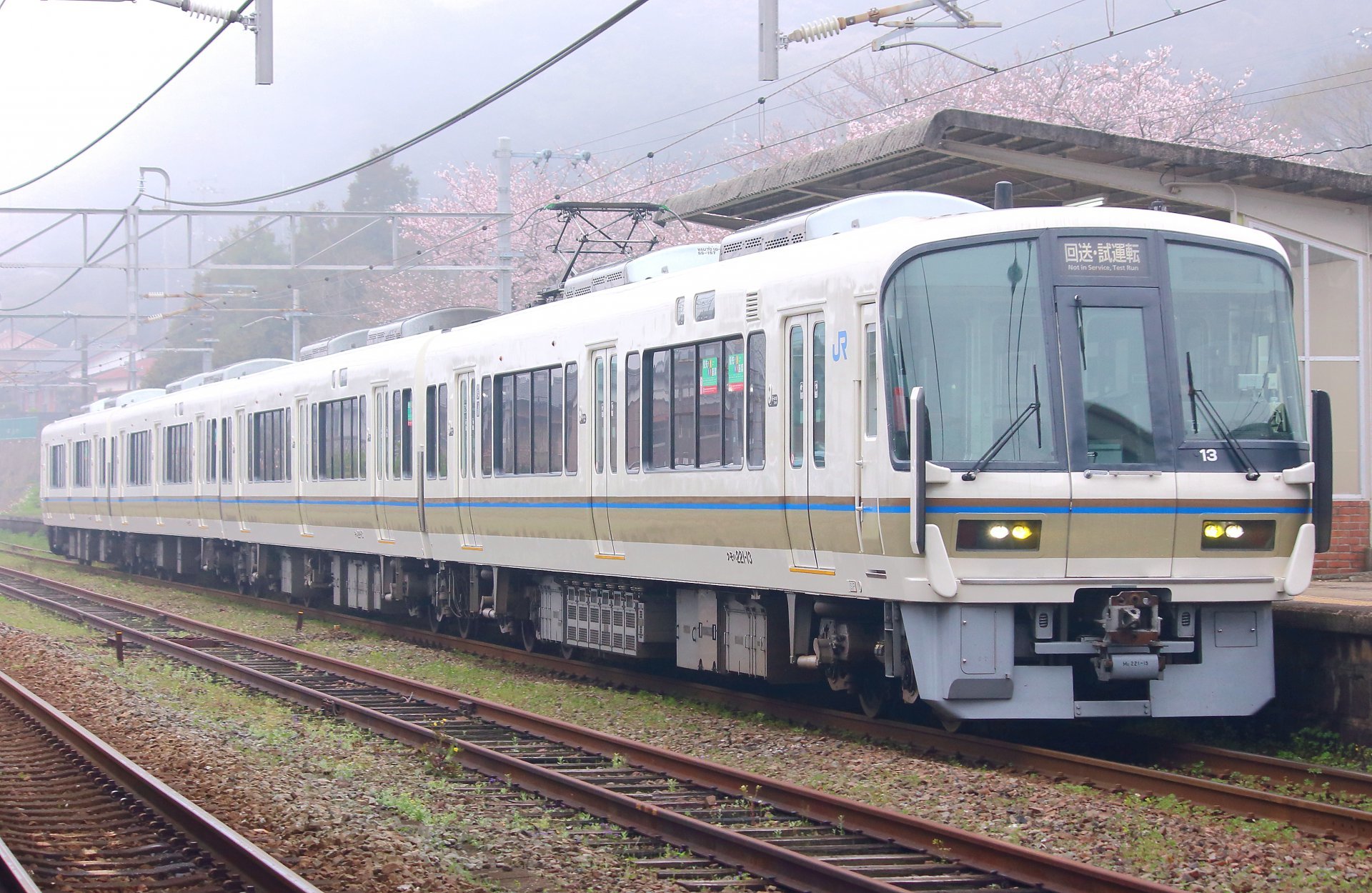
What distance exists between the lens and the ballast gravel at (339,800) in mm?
6488

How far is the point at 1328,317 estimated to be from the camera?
1348 cm

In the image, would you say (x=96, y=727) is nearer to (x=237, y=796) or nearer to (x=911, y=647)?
(x=237, y=796)

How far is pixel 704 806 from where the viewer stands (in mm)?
7781

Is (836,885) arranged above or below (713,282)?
below

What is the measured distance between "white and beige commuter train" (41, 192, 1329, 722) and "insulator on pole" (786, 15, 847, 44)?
422 cm

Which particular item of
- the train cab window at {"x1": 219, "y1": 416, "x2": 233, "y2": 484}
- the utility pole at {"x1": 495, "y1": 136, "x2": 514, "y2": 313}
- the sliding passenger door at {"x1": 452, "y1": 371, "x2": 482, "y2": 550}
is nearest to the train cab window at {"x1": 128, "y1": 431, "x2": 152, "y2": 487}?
the train cab window at {"x1": 219, "y1": 416, "x2": 233, "y2": 484}


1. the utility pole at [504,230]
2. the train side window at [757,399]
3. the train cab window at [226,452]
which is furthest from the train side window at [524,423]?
the train cab window at [226,452]

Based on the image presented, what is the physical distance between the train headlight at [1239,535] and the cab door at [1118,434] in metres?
0.23

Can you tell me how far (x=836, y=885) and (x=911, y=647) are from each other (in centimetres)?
283

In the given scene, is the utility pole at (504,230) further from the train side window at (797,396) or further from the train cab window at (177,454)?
the train side window at (797,396)

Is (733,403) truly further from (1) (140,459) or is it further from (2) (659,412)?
(1) (140,459)

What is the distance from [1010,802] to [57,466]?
3327 centimetres

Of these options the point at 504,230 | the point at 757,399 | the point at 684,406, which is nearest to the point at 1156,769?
the point at 757,399

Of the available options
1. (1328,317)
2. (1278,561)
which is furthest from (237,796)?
(1328,317)
